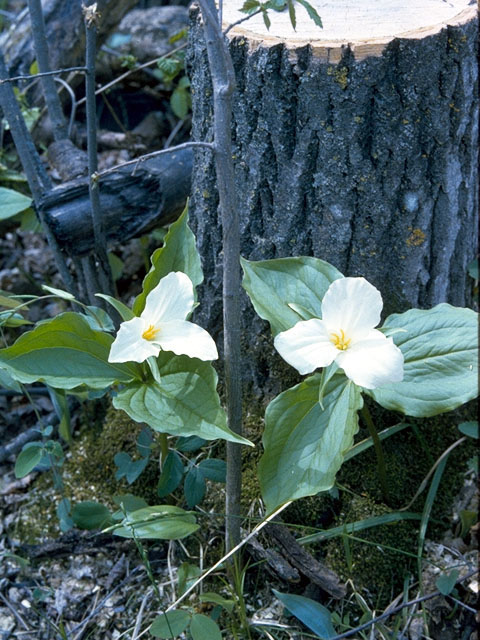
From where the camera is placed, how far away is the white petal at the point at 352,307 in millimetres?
1302

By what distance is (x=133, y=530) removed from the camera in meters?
1.38

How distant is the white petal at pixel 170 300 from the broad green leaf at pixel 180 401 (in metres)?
0.13

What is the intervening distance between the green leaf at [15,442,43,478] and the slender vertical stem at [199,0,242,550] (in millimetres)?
472

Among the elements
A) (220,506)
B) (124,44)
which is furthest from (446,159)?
(124,44)

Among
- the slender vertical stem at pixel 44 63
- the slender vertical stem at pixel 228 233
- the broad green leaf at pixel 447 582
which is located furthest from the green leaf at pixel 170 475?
the slender vertical stem at pixel 44 63

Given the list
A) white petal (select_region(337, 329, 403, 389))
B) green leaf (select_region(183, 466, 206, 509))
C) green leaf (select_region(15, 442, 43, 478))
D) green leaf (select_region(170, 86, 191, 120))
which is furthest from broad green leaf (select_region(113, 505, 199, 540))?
green leaf (select_region(170, 86, 191, 120))

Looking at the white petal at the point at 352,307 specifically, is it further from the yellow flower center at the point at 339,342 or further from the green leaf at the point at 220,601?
the green leaf at the point at 220,601

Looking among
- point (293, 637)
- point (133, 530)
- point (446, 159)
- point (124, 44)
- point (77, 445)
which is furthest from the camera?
point (124, 44)

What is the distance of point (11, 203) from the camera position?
1805 mm

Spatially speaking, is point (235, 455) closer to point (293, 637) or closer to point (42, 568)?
point (293, 637)

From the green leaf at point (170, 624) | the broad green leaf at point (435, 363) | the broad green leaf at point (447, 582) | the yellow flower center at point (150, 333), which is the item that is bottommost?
the broad green leaf at point (447, 582)

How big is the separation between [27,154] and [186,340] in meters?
0.91

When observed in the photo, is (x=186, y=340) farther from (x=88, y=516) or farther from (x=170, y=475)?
(x=88, y=516)

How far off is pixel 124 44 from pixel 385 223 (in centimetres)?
216
